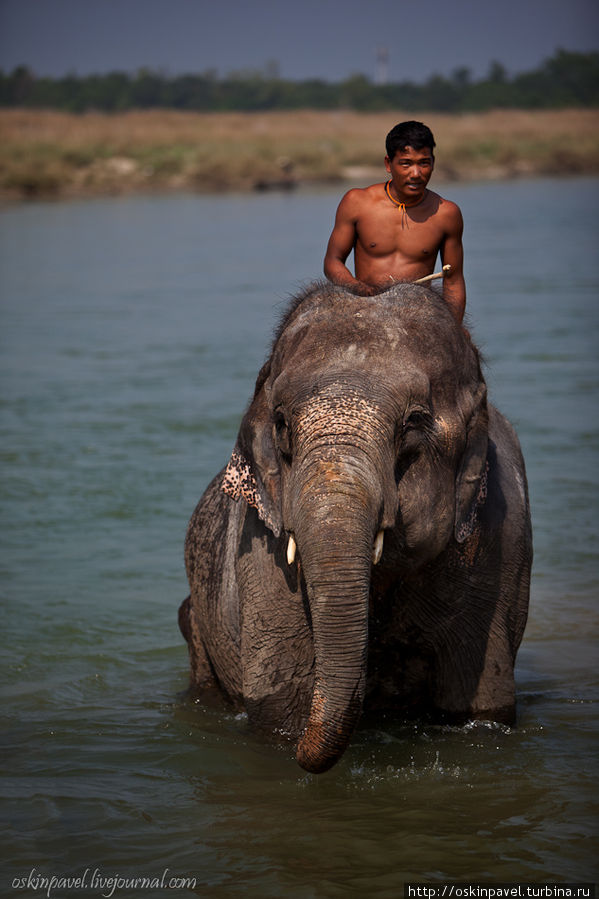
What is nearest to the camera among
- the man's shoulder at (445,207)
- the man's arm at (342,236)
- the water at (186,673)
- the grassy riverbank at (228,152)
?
the water at (186,673)

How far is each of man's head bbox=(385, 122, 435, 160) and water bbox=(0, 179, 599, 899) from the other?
2.20ft

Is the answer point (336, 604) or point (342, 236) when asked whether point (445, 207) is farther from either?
point (336, 604)

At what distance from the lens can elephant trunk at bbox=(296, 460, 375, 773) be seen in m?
3.98

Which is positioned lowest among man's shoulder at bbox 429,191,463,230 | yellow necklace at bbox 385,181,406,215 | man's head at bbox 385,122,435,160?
man's shoulder at bbox 429,191,463,230

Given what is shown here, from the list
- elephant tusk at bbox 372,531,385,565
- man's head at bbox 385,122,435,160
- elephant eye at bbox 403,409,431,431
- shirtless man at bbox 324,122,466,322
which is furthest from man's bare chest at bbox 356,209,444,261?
elephant tusk at bbox 372,531,385,565

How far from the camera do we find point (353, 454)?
4.10m

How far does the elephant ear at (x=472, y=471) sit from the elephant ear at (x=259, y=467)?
2.04 ft

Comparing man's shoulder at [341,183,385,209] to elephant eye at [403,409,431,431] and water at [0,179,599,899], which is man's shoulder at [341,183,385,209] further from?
elephant eye at [403,409,431,431]

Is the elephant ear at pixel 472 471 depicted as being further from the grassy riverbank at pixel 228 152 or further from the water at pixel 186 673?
the grassy riverbank at pixel 228 152

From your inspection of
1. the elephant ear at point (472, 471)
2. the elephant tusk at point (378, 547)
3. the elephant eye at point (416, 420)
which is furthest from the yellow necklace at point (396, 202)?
the elephant tusk at point (378, 547)

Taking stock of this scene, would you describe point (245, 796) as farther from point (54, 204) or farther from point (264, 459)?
point (54, 204)

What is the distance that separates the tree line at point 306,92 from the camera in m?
84.8

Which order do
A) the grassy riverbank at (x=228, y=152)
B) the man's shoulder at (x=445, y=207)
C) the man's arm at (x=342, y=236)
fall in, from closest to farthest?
1. the man's arm at (x=342, y=236)
2. the man's shoulder at (x=445, y=207)
3. the grassy riverbank at (x=228, y=152)

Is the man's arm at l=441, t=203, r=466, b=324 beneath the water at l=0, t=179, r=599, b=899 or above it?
above
